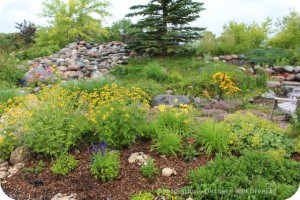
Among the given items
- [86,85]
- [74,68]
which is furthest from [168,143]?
[74,68]

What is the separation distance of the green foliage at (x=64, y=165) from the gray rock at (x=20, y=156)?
53 centimetres

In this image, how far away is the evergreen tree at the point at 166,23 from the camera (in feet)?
32.5

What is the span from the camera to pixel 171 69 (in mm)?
9898

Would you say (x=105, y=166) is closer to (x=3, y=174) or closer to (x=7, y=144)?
(x=3, y=174)

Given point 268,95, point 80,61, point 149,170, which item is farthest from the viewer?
point 80,61

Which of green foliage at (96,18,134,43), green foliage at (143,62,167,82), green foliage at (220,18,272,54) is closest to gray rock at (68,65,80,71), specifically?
green foliage at (96,18,134,43)

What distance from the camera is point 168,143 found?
14.1ft

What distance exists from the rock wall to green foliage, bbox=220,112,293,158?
510cm

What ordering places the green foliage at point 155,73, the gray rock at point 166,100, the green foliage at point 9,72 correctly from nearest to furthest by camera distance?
the gray rock at point 166,100 → the green foliage at point 155,73 → the green foliage at point 9,72

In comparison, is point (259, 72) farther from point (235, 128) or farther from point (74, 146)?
point (74, 146)

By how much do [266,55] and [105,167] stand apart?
854cm

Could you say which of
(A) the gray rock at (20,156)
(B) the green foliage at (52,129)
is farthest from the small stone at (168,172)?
(A) the gray rock at (20,156)

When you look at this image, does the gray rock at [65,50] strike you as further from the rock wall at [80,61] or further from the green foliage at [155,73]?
the green foliage at [155,73]

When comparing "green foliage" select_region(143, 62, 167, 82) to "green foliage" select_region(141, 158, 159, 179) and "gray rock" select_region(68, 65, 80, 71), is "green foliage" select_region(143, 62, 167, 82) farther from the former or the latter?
"green foliage" select_region(141, 158, 159, 179)
